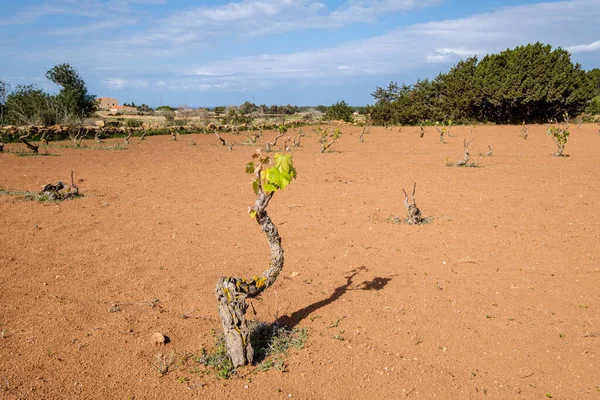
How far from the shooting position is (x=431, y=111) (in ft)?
109

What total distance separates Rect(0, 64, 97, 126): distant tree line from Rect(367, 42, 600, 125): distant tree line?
917 inches

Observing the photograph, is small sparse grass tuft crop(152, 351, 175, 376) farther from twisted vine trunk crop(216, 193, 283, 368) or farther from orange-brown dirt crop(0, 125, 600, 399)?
twisted vine trunk crop(216, 193, 283, 368)

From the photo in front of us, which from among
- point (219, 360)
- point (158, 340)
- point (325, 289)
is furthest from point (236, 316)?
point (325, 289)

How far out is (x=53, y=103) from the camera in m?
29.0

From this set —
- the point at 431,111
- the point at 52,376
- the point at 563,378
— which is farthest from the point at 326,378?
the point at 431,111

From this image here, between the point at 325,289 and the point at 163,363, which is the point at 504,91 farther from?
the point at 163,363

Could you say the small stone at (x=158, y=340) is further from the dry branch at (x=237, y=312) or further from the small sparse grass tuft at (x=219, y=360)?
the dry branch at (x=237, y=312)

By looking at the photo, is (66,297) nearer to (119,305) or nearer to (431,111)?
(119,305)

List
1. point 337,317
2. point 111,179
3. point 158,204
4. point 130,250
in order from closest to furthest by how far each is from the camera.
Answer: point 337,317 < point 130,250 < point 158,204 < point 111,179

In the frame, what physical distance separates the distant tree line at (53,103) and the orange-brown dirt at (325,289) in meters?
18.8

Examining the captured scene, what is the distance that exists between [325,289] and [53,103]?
30.3 metres

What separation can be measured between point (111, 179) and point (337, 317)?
898 cm

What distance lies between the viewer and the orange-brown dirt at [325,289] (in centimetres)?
321

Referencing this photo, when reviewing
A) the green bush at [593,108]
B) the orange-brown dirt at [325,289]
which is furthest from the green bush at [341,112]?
the orange-brown dirt at [325,289]
